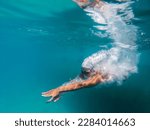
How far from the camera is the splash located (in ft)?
Answer: 18.6

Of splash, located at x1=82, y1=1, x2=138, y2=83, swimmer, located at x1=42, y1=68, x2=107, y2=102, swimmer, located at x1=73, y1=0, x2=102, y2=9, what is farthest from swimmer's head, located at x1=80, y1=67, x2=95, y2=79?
swimmer, located at x1=73, y1=0, x2=102, y2=9

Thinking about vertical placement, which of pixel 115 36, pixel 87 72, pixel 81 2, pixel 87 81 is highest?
pixel 115 36

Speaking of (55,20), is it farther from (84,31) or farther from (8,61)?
(8,61)

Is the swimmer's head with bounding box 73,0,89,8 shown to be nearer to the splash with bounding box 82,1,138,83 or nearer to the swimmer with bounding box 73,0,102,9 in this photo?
the swimmer with bounding box 73,0,102,9

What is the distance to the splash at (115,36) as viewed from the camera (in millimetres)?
5669

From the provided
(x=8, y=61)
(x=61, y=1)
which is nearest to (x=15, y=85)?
(x=8, y=61)

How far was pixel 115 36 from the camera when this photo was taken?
8.41 metres

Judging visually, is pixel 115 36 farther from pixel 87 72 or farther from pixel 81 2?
pixel 87 72

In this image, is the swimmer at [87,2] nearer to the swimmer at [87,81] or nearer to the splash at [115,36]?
the splash at [115,36]

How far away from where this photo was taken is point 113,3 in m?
5.47

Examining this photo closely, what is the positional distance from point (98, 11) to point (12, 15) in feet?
13.0

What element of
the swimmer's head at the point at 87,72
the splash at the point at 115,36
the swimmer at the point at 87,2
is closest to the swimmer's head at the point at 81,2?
the swimmer at the point at 87,2

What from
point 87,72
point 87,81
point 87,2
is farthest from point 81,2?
point 87,81

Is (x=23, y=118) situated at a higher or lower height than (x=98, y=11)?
lower
